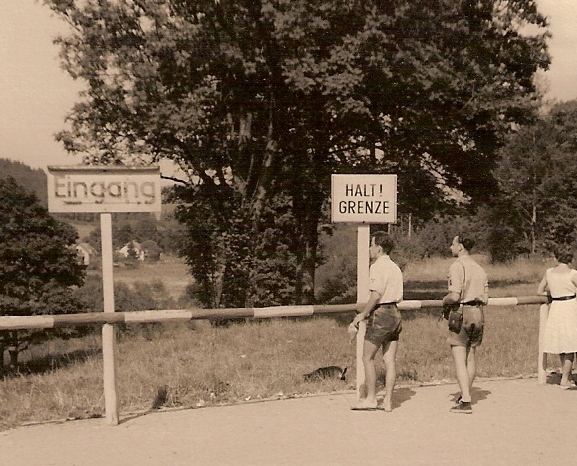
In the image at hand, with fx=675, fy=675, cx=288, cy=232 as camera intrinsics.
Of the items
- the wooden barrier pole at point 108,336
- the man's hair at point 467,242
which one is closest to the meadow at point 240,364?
the wooden barrier pole at point 108,336

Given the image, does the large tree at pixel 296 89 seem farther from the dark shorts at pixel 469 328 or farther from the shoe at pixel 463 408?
the shoe at pixel 463 408

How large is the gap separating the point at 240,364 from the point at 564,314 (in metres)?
4.46

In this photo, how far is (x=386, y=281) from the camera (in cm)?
614

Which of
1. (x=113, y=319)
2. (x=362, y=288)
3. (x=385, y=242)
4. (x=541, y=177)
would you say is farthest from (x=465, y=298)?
(x=541, y=177)

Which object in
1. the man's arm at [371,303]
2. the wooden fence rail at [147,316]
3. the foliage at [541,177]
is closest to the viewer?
the wooden fence rail at [147,316]

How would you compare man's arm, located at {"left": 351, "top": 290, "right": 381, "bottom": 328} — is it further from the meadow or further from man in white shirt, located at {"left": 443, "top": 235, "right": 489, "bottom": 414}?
the meadow

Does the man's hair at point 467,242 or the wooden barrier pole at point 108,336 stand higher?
the man's hair at point 467,242

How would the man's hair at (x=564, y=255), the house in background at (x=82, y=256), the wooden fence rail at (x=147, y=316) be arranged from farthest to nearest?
the house in background at (x=82, y=256) < the man's hair at (x=564, y=255) < the wooden fence rail at (x=147, y=316)

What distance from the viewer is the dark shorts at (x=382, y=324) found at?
Result: 6.18 m

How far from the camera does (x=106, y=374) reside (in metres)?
5.98

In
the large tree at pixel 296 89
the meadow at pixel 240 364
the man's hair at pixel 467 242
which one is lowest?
the meadow at pixel 240 364

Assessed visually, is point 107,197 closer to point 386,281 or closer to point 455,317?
point 386,281

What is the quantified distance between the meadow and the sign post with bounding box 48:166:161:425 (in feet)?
2.22

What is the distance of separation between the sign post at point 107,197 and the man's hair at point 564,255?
430cm
